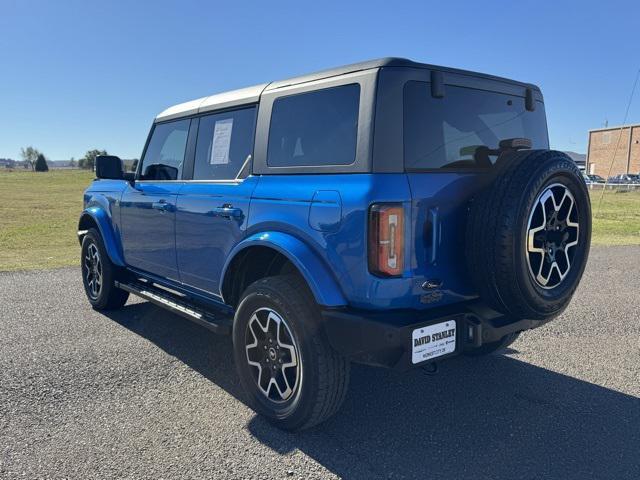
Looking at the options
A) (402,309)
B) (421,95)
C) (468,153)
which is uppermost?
(421,95)

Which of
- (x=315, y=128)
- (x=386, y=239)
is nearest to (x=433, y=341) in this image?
(x=386, y=239)

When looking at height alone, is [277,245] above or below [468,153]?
below

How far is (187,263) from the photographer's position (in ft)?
12.5

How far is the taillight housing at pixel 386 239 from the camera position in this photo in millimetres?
2420

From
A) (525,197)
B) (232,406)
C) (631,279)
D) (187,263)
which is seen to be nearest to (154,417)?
(232,406)

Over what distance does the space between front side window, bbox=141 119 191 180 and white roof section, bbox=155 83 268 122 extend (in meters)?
0.08

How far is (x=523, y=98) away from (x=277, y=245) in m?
1.95

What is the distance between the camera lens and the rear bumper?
7.93 ft

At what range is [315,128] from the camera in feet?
9.50

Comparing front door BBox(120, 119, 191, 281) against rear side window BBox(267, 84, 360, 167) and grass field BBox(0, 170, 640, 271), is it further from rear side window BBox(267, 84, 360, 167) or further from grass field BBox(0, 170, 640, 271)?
grass field BBox(0, 170, 640, 271)

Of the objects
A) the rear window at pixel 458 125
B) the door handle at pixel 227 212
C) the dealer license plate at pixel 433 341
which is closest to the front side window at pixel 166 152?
the door handle at pixel 227 212

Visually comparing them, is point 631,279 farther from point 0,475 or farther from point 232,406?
point 0,475

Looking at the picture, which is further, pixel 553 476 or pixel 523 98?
pixel 523 98

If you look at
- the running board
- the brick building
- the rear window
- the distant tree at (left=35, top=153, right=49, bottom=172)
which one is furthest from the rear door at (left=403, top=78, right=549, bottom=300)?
the distant tree at (left=35, top=153, right=49, bottom=172)
